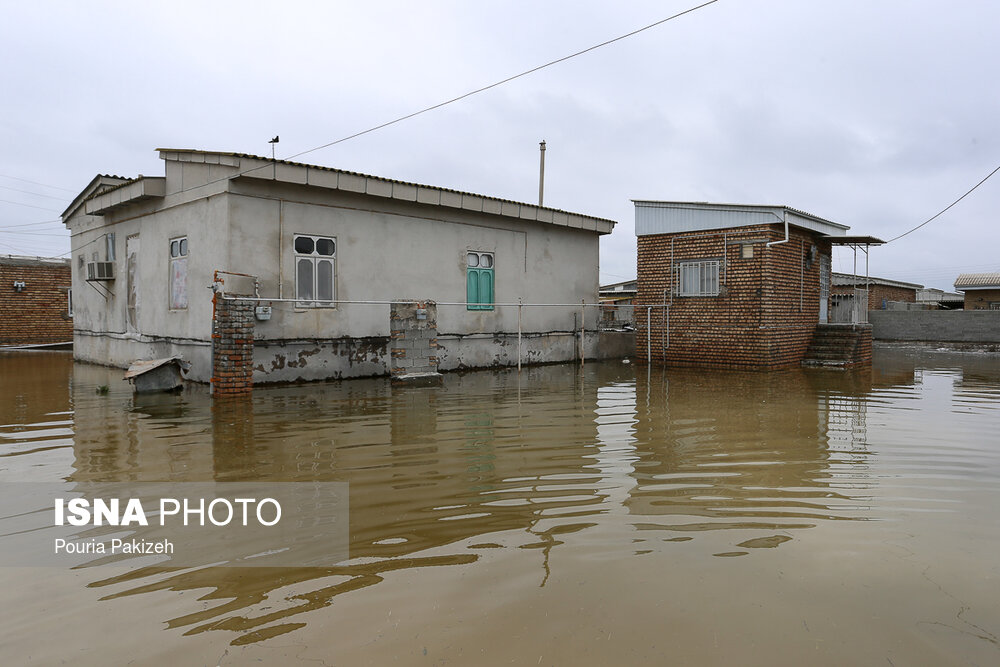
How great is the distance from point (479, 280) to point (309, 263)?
4337 millimetres

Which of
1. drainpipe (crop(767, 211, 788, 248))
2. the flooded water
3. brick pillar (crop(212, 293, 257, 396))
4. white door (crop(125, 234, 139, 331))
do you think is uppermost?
drainpipe (crop(767, 211, 788, 248))

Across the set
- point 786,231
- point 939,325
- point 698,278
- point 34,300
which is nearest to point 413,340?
point 698,278

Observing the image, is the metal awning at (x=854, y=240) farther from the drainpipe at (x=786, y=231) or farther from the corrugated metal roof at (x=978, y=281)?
the corrugated metal roof at (x=978, y=281)

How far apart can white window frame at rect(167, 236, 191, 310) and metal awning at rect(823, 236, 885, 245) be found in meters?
15.5

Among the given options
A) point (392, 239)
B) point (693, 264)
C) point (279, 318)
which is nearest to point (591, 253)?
point (693, 264)

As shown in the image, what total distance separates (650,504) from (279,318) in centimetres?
840

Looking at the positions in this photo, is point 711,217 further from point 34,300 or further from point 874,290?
point 34,300

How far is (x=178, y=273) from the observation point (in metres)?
11.6

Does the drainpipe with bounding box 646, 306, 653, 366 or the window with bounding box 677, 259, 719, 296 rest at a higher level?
the window with bounding box 677, 259, 719, 296

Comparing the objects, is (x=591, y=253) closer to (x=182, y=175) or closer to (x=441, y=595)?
(x=182, y=175)

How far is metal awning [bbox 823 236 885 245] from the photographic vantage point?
16031mm

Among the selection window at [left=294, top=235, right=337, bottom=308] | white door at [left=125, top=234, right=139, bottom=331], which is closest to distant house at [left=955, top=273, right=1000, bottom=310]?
window at [left=294, top=235, right=337, bottom=308]

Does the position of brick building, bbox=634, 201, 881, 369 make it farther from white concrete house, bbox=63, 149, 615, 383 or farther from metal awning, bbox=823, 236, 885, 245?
white concrete house, bbox=63, 149, 615, 383

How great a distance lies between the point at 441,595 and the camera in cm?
297
